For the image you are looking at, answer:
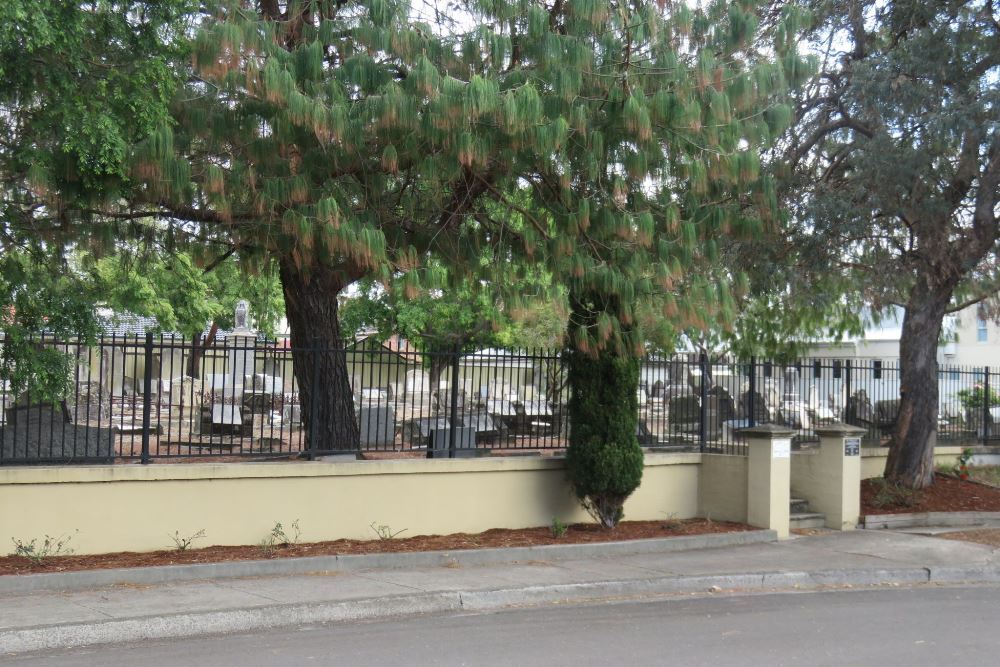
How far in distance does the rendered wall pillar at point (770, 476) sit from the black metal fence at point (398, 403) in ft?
3.99

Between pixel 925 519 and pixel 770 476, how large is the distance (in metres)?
3.35

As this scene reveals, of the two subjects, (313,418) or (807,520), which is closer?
(313,418)

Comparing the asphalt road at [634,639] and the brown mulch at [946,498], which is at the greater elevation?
the brown mulch at [946,498]

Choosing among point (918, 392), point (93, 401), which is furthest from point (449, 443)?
point (918, 392)

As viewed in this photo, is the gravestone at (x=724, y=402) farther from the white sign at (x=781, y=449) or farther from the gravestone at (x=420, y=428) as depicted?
the gravestone at (x=420, y=428)

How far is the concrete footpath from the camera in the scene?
8.33 m

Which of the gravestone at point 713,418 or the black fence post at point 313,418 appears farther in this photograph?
the gravestone at point 713,418

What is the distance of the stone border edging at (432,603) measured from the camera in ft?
25.9

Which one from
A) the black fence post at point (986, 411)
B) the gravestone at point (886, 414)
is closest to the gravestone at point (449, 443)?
the gravestone at point (886, 414)

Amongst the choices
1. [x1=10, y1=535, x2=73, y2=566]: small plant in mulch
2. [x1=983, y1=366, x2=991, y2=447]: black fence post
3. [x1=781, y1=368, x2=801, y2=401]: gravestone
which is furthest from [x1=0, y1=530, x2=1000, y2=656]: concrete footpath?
[x1=983, y1=366, x2=991, y2=447]: black fence post

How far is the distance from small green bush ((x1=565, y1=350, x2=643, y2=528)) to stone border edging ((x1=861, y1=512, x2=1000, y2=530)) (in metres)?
4.35

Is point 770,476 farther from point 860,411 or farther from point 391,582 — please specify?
point 391,582

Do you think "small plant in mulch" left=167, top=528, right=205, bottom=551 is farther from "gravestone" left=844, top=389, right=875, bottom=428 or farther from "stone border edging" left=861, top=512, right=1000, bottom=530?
"gravestone" left=844, top=389, right=875, bottom=428

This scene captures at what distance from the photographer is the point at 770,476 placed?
14.0 m
